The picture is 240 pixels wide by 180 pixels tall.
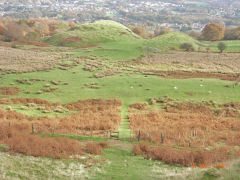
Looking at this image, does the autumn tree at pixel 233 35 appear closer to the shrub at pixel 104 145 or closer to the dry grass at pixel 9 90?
the dry grass at pixel 9 90

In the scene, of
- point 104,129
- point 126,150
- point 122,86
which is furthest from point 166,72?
point 126,150

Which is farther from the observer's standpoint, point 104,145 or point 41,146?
point 104,145

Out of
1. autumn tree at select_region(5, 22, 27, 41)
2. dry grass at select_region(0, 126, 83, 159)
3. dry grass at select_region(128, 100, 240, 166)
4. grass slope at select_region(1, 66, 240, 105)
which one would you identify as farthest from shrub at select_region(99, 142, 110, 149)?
autumn tree at select_region(5, 22, 27, 41)

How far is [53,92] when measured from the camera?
3994cm

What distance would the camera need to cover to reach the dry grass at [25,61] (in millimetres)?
52312

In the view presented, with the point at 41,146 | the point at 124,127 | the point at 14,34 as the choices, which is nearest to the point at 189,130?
the point at 124,127

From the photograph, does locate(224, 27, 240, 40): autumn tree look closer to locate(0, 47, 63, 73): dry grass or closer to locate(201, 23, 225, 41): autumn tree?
locate(201, 23, 225, 41): autumn tree

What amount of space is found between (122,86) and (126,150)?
25292 millimetres

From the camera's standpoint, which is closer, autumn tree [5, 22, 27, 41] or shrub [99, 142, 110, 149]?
shrub [99, 142, 110, 149]

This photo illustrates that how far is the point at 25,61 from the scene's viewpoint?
60281 millimetres

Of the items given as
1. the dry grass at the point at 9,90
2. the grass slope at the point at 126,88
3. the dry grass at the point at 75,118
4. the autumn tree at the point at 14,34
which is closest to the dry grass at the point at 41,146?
the dry grass at the point at 75,118

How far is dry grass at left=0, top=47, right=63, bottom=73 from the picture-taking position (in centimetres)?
5231

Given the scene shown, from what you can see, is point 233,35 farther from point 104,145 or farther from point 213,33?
point 104,145

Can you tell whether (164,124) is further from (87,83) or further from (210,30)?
(210,30)
